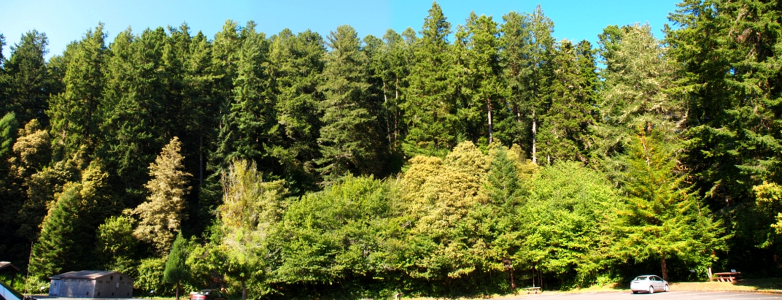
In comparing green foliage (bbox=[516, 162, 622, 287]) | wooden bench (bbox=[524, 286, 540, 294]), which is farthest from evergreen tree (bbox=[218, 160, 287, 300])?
wooden bench (bbox=[524, 286, 540, 294])

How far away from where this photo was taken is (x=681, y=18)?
34.0 m

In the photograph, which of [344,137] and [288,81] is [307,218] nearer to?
[344,137]

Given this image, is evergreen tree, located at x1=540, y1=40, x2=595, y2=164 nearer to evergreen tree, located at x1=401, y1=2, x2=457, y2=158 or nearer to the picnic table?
evergreen tree, located at x1=401, y1=2, x2=457, y2=158

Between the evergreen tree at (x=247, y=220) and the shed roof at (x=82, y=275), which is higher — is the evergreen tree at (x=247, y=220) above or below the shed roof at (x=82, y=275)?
above

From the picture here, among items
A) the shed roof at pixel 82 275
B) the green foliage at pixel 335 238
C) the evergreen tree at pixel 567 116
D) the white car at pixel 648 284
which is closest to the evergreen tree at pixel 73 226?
the shed roof at pixel 82 275

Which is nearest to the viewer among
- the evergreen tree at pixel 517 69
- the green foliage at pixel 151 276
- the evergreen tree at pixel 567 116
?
the green foliage at pixel 151 276

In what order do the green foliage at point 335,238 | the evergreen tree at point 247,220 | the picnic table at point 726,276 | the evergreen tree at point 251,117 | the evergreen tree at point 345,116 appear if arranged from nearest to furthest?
the picnic table at point 726,276 < the evergreen tree at point 247,220 < the green foliage at point 335,238 < the evergreen tree at point 345,116 < the evergreen tree at point 251,117

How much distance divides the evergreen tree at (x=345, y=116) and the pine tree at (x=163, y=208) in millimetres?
12662

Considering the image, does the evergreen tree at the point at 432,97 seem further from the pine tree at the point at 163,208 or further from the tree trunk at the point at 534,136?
the pine tree at the point at 163,208

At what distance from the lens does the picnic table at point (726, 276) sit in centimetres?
2908

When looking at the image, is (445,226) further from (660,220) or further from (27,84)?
(27,84)

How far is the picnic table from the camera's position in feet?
95.4

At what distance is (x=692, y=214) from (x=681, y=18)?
45.6ft

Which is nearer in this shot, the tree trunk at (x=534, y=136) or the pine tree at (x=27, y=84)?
the tree trunk at (x=534, y=136)
